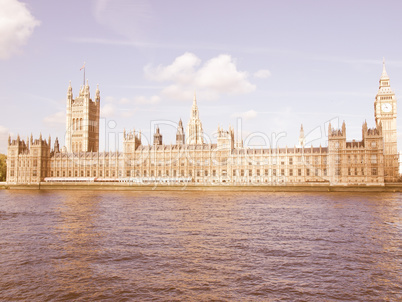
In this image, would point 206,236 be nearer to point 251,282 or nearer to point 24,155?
point 251,282

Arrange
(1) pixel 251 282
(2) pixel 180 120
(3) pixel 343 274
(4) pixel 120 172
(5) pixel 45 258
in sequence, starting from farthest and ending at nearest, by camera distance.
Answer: (2) pixel 180 120 → (4) pixel 120 172 → (5) pixel 45 258 → (3) pixel 343 274 → (1) pixel 251 282

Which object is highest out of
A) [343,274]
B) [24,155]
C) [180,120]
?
[180,120]

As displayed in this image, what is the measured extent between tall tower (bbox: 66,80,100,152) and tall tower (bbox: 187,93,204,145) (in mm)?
42983

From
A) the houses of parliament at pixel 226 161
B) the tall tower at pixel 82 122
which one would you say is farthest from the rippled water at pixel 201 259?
the tall tower at pixel 82 122

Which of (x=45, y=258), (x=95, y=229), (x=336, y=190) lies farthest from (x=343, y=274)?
(x=336, y=190)

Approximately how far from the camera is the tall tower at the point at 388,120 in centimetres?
11912

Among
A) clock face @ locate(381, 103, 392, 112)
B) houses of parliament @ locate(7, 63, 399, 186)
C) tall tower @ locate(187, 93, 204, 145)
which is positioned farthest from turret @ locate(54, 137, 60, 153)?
clock face @ locate(381, 103, 392, 112)

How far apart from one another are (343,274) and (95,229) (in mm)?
23670

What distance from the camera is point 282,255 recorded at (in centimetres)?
2697

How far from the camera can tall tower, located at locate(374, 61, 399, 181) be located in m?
119

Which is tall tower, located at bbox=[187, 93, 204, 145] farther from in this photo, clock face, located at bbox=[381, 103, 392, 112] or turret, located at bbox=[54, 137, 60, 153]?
clock face, located at bbox=[381, 103, 392, 112]

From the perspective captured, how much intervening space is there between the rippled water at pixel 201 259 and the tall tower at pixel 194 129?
120 meters

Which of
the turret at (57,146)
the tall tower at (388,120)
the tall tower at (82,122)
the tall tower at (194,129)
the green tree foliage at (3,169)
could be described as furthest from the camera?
the tall tower at (82,122)

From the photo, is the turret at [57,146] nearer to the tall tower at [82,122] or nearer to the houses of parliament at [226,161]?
the houses of parliament at [226,161]
